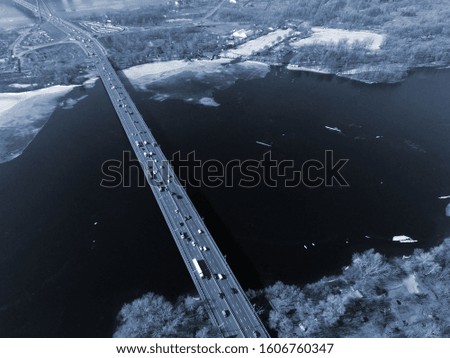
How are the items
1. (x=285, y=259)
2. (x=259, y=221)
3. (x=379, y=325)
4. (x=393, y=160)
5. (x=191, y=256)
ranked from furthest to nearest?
(x=393, y=160) < (x=259, y=221) < (x=285, y=259) < (x=191, y=256) < (x=379, y=325)

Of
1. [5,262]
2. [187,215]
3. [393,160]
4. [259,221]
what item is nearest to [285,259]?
[259,221]

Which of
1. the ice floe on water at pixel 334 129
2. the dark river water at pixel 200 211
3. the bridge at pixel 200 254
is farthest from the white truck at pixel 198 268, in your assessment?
the ice floe on water at pixel 334 129

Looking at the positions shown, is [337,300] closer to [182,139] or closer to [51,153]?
[182,139]

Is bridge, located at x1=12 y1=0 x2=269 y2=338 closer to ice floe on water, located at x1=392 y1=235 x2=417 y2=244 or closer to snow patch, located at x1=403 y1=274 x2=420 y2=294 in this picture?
snow patch, located at x1=403 y1=274 x2=420 y2=294

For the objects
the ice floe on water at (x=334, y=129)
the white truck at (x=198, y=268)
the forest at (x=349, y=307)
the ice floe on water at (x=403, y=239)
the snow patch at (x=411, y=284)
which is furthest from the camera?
the ice floe on water at (x=334, y=129)

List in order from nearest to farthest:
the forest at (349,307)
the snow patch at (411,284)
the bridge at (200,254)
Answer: the bridge at (200,254) → the forest at (349,307) → the snow patch at (411,284)

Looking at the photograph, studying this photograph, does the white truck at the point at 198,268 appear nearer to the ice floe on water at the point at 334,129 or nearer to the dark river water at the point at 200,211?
the dark river water at the point at 200,211

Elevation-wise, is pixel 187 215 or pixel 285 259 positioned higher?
pixel 187 215

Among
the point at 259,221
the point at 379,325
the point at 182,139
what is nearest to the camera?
the point at 379,325
